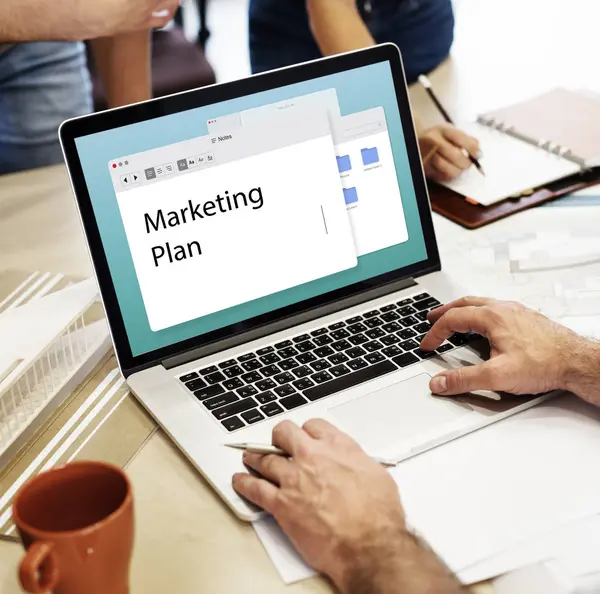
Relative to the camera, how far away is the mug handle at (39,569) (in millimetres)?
527

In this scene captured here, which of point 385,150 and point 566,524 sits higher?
point 385,150

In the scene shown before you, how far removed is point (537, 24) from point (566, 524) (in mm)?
1785

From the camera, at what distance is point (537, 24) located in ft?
7.11

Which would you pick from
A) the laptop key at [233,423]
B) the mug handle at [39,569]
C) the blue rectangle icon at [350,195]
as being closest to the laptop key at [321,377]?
the laptop key at [233,423]

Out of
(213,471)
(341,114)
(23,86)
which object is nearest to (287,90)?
(341,114)

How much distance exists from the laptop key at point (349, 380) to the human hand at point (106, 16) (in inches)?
30.6

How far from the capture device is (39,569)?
54cm

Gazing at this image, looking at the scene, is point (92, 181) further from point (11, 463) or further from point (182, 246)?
point (11, 463)

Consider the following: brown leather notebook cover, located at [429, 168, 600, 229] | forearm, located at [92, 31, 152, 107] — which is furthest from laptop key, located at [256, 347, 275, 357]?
forearm, located at [92, 31, 152, 107]

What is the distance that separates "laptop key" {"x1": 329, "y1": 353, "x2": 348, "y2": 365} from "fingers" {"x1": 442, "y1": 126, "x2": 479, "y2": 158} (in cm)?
57

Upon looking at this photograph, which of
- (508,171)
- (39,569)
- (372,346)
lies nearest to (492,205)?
(508,171)

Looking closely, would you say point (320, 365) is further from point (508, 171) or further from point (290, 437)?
point (508, 171)

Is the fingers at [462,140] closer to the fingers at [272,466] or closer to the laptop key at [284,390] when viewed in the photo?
the laptop key at [284,390]

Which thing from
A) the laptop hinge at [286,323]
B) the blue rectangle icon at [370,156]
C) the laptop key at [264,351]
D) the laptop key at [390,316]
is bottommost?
the laptop key at [390,316]
